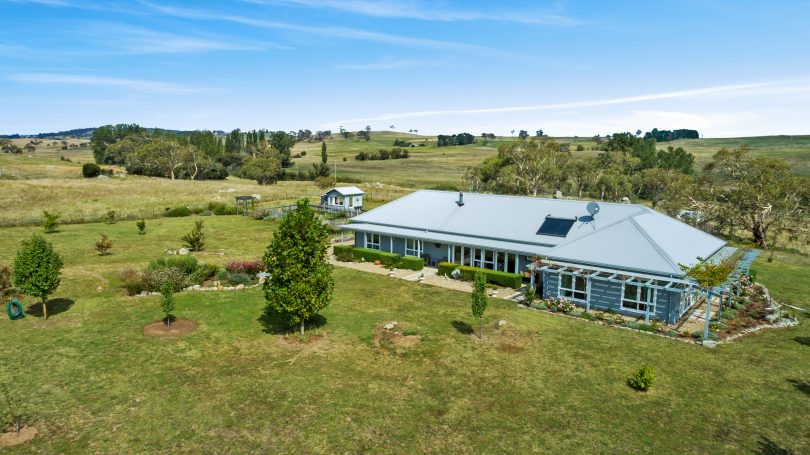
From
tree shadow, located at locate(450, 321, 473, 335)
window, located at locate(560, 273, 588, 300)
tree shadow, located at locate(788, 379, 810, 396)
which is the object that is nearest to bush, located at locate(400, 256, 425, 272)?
window, located at locate(560, 273, 588, 300)

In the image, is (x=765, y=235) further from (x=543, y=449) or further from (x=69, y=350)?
(x=69, y=350)

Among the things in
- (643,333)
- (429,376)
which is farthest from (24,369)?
(643,333)

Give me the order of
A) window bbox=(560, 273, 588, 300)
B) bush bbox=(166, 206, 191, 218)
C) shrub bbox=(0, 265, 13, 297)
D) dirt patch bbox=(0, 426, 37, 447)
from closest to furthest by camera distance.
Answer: dirt patch bbox=(0, 426, 37, 447), shrub bbox=(0, 265, 13, 297), window bbox=(560, 273, 588, 300), bush bbox=(166, 206, 191, 218)

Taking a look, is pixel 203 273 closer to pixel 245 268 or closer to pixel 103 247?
pixel 245 268

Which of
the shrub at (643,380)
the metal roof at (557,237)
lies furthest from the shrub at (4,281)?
the shrub at (643,380)

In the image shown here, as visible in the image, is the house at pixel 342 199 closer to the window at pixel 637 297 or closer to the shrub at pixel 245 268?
the shrub at pixel 245 268

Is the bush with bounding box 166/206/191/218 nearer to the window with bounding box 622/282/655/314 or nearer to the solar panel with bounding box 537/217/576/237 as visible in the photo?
the solar panel with bounding box 537/217/576/237

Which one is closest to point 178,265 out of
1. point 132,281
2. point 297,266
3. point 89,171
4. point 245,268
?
point 132,281
